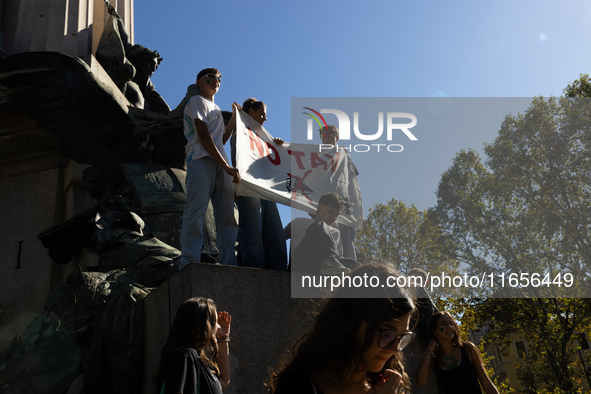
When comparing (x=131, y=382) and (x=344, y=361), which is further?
(x=131, y=382)

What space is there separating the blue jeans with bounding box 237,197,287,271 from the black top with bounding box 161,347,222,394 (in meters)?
2.49

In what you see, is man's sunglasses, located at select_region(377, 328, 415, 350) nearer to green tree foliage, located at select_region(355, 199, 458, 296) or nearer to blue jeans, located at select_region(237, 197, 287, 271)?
blue jeans, located at select_region(237, 197, 287, 271)

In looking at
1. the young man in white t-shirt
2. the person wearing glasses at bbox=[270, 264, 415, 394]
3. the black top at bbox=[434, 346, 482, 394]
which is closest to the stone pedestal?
the young man in white t-shirt

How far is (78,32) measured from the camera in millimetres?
10148

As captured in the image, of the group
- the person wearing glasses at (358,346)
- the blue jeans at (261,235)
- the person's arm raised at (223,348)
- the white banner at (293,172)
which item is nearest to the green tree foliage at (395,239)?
the white banner at (293,172)

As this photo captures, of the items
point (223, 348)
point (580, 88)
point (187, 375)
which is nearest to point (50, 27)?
point (223, 348)

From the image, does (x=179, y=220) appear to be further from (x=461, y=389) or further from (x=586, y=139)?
(x=586, y=139)

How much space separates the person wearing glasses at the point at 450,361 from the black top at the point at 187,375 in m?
1.93

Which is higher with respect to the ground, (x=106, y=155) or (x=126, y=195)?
(x=106, y=155)

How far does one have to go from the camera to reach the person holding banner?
17.0 ft

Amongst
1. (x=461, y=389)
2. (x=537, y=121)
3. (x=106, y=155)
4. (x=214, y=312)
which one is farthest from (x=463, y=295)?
(x=214, y=312)

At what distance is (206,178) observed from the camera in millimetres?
4711

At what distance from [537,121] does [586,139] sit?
5.20 ft

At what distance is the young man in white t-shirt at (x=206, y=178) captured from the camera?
4.52 metres
